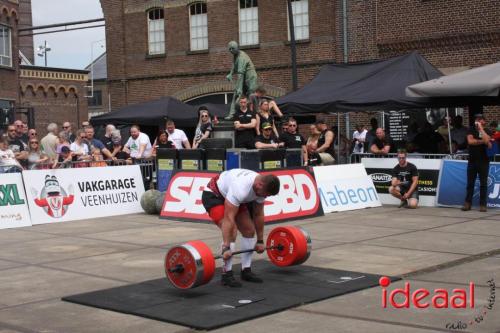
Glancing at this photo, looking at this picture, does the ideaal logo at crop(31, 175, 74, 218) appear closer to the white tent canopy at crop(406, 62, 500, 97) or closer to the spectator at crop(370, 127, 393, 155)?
the spectator at crop(370, 127, 393, 155)

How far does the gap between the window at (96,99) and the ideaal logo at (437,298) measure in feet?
199

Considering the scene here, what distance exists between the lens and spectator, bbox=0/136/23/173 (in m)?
15.1

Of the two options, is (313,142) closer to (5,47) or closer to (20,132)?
(20,132)

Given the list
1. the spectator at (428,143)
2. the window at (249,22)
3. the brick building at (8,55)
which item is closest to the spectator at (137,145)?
the spectator at (428,143)

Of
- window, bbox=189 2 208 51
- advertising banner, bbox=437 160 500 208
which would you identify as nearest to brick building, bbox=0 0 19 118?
window, bbox=189 2 208 51

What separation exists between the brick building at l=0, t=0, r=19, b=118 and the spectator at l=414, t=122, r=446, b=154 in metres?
25.1

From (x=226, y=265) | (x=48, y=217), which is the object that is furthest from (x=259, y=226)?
(x=48, y=217)

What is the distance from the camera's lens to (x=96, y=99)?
66.9 metres

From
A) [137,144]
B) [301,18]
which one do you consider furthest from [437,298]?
[301,18]

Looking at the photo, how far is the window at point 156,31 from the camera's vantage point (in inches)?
1320

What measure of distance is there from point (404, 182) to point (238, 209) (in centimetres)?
865

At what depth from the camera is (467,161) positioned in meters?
15.8

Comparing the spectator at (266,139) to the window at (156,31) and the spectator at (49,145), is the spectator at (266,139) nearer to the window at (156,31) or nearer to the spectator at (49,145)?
the spectator at (49,145)

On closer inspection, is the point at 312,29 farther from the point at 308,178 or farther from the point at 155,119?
the point at 308,178
